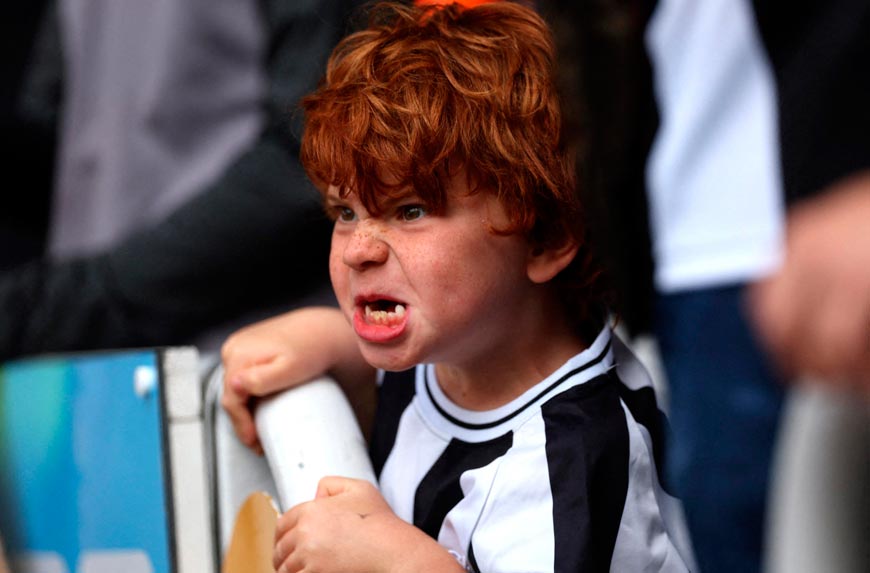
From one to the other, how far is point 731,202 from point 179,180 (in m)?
1.07

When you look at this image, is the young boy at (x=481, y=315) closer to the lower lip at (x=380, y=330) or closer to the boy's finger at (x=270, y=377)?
the lower lip at (x=380, y=330)

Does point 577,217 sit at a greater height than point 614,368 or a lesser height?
greater

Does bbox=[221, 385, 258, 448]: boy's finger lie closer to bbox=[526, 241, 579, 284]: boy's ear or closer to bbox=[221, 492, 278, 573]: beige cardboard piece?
bbox=[221, 492, 278, 573]: beige cardboard piece

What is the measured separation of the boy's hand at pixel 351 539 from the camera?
0.88 m

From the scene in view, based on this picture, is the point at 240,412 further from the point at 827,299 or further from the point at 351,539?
the point at 827,299

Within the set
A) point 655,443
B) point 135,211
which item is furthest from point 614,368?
point 135,211

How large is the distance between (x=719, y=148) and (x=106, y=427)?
740 millimetres

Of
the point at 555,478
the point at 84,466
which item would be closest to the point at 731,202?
the point at 555,478

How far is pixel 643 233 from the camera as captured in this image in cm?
76

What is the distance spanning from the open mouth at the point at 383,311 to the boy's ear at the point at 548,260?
12 centimetres

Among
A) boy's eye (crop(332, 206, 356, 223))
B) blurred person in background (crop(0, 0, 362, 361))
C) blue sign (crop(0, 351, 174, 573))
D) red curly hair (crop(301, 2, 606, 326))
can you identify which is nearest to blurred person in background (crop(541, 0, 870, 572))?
red curly hair (crop(301, 2, 606, 326))

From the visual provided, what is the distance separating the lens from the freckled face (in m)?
0.92

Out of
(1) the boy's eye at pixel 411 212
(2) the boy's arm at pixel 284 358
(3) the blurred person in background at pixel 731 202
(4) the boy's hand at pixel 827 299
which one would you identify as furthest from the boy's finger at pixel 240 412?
(4) the boy's hand at pixel 827 299

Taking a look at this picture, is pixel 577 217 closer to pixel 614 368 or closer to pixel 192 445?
pixel 614 368
